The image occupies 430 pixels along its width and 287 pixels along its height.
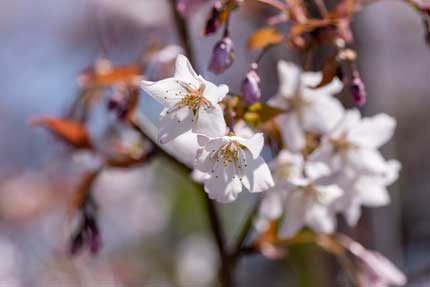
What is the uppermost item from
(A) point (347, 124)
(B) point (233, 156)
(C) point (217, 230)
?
(B) point (233, 156)

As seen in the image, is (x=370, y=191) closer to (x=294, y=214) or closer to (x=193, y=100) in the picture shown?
(x=294, y=214)

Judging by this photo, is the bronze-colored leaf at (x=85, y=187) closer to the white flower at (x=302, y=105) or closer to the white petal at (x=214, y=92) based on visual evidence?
the white flower at (x=302, y=105)

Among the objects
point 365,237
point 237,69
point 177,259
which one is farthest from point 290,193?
point 237,69

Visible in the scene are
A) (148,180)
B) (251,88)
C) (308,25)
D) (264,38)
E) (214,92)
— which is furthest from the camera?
(148,180)

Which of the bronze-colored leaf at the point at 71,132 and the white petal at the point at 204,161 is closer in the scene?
the white petal at the point at 204,161

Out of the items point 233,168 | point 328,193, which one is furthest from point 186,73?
point 328,193

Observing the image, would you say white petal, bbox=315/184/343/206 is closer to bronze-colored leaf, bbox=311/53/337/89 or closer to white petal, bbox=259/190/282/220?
white petal, bbox=259/190/282/220

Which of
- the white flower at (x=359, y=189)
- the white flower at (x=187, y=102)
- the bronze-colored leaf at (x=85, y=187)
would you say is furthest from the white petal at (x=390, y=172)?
the bronze-colored leaf at (x=85, y=187)
